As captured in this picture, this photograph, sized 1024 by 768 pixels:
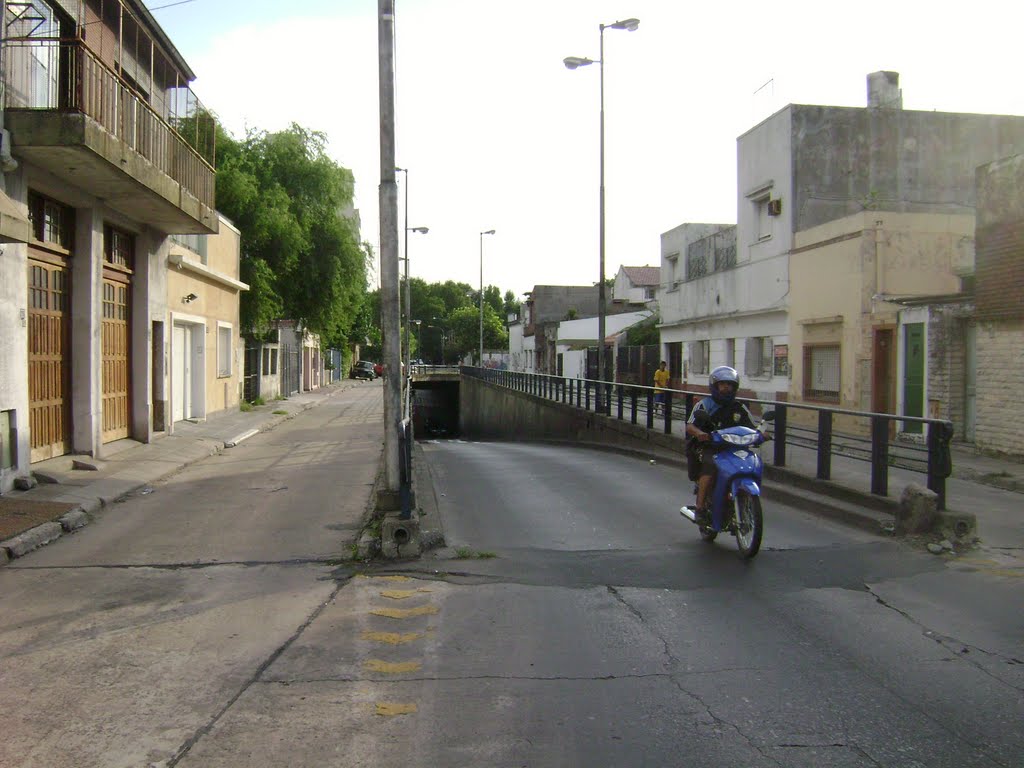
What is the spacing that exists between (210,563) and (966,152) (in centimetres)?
2299

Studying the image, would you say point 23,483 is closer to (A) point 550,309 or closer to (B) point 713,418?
(B) point 713,418

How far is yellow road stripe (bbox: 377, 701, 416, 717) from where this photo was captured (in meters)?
4.31

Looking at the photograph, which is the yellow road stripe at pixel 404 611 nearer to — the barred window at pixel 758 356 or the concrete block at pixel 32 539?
the concrete block at pixel 32 539

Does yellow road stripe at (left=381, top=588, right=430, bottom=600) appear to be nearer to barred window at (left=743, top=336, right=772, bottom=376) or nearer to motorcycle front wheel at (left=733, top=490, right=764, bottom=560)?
motorcycle front wheel at (left=733, top=490, right=764, bottom=560)

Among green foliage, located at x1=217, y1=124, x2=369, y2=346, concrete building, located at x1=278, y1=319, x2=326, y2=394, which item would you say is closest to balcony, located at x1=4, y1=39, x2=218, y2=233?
green foliage, located at x1=217, y1=124, x2=369, y2=346

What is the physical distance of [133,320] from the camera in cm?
1612

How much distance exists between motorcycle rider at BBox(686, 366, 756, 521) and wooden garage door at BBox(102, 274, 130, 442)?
10633 mm

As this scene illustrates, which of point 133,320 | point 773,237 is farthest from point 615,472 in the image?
point 773,237

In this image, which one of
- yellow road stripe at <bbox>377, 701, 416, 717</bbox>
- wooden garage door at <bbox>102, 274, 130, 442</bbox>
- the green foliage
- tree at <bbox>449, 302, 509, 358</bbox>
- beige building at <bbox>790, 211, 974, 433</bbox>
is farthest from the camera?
tree at <bbox>449, 302, 509, 358</bbox>

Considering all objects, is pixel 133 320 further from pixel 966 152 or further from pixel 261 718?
pixel 966 152

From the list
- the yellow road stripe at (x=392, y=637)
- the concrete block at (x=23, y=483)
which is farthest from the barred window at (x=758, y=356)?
the yellow road stripe at (x=392, y=637)

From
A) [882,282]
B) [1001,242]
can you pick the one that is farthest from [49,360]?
[882,282]

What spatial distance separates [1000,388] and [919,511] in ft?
24.7

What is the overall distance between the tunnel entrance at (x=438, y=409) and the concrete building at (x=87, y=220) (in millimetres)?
40853
